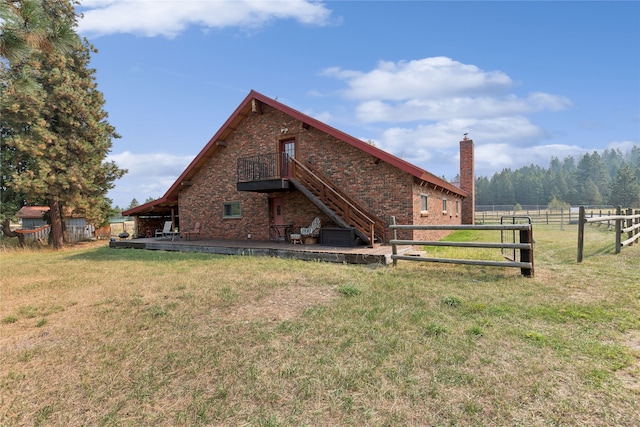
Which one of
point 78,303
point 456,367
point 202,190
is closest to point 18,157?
point 202,190

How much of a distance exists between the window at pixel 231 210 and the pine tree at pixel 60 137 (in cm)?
949

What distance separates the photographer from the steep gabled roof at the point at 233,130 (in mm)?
11168

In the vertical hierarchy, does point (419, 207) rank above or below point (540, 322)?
above

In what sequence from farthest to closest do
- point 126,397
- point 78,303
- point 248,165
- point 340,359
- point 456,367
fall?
Answer: point 248,165, point 78,303, point 340,359, point 456,367, point 126,397

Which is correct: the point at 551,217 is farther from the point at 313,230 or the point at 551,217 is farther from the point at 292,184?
the point at 292,184

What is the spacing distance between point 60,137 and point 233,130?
11215 millimetres

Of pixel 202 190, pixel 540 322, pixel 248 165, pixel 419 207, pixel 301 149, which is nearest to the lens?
pixel 540 322

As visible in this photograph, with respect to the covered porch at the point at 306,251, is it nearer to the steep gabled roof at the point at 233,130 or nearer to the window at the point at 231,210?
the window at the point at 231,210

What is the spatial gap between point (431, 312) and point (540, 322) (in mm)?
1408

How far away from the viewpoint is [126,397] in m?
2.96

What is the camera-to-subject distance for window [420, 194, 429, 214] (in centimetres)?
1255

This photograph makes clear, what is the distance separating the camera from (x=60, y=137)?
1845cm

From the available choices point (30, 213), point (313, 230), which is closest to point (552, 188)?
point (313, 230)

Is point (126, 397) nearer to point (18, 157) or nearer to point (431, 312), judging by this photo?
point (431, 312)
